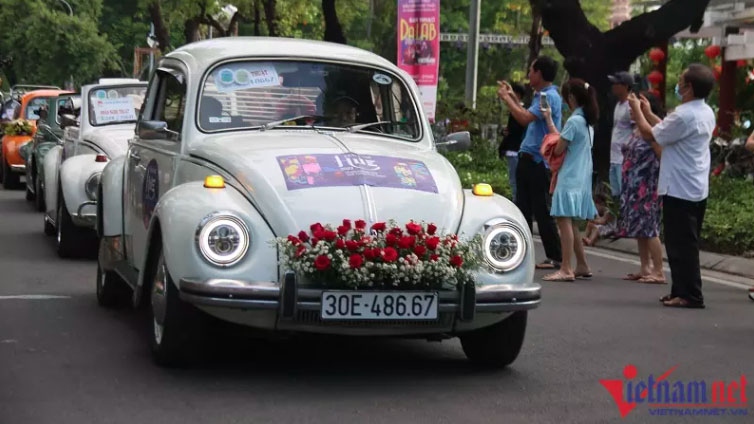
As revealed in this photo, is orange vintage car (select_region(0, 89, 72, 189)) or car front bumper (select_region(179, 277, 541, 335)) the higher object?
car front bumper (select_region(179, 277, 541, 335))

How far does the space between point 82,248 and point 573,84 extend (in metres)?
4.47

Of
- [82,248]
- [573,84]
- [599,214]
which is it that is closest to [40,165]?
[82,248]

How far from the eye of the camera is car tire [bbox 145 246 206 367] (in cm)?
738

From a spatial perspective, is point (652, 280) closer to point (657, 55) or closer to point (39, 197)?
point (39, 197)

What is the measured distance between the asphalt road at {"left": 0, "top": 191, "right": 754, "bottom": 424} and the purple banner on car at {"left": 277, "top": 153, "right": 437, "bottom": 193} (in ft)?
3.17

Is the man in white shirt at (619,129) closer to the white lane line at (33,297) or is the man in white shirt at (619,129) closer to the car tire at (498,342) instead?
the white lane line at (33,297)

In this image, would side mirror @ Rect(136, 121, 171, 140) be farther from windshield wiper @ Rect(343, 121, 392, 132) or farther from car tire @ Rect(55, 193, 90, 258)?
car tire @ Rect(55, 193, 90, 258)

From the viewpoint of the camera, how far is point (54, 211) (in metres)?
14.1

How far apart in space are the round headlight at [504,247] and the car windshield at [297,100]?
4.62 feet

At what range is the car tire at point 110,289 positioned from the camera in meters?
10.0

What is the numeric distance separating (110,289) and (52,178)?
4.79 m

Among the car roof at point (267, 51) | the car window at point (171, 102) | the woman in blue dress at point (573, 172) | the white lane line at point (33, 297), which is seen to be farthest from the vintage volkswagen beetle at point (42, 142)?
the car roof at point (267, 51)

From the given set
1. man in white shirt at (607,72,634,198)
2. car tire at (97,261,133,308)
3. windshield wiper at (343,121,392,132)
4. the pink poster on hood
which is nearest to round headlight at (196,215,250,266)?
windshield wiper at (343,121,392,132)

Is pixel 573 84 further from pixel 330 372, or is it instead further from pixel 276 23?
pixel 276 23
